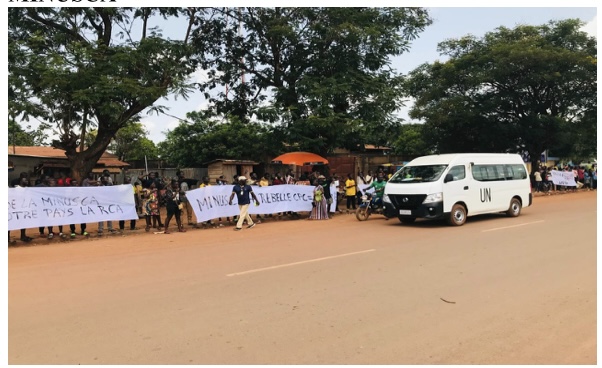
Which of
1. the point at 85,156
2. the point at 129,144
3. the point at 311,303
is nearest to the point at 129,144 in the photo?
the point at 129,144

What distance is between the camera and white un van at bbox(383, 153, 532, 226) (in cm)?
1248

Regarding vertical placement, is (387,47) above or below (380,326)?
above

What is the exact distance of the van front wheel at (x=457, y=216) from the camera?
12562 mm

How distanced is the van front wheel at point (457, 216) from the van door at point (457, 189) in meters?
0.13

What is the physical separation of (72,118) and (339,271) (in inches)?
476

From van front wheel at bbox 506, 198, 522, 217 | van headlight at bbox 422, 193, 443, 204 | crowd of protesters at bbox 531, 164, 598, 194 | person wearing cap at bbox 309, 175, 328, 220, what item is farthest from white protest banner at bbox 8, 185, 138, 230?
crowd of protesters at bbox 531, 164, 598, 194

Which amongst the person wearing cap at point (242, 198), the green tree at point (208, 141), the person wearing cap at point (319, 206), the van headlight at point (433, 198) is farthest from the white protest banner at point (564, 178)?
the person wearing cap at point (242, 198)

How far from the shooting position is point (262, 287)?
6.30m

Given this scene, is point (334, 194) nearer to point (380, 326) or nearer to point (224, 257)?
point (224, 257)

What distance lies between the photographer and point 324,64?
1861 cm

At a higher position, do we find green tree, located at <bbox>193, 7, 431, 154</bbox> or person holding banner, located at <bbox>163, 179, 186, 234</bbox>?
green tree, located at <bbox>193, 7, 431, 154</bbox>

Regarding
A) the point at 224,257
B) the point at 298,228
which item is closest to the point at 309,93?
the point at 298,228

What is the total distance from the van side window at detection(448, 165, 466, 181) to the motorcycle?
8.66ft

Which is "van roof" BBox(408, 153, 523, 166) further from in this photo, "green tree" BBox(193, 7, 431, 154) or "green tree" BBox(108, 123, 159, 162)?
"green tree" BBox(108, 123, 159, 162)
